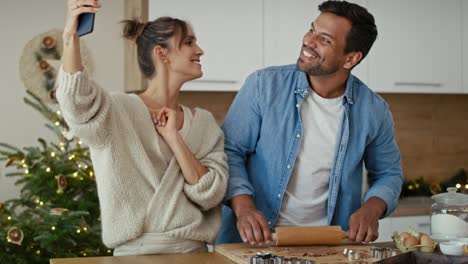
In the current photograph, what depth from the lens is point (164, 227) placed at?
1919mm

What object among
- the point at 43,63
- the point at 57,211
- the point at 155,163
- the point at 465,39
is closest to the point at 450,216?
the point at 155,163

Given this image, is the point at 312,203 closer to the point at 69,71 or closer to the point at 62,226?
the point at 69,71

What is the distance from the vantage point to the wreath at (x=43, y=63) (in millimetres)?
3932

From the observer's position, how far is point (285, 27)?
3826 mm

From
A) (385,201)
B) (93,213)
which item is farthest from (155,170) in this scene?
(93,213)

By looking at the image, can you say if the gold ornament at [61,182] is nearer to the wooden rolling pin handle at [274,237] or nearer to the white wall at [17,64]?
the white wall at [17,64]

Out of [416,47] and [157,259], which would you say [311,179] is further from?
[416,47]

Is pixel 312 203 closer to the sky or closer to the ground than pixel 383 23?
closer to the ground

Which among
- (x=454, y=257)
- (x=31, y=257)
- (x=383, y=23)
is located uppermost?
(x=383, y=23)

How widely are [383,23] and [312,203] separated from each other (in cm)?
204

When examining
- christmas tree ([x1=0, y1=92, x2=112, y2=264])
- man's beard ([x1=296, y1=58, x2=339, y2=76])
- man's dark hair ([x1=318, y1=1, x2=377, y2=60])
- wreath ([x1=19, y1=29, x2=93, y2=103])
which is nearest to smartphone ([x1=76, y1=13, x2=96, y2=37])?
man's beard ([x1=296, y1=58, x2=339, y2=76])

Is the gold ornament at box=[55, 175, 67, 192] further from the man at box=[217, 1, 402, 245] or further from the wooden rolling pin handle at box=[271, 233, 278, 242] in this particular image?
the wooden rolling pin handle at box=[271, 233, 278, 242]

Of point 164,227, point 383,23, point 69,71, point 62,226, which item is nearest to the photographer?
point 69,71

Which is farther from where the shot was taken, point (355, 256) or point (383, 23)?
point (383, 23)
